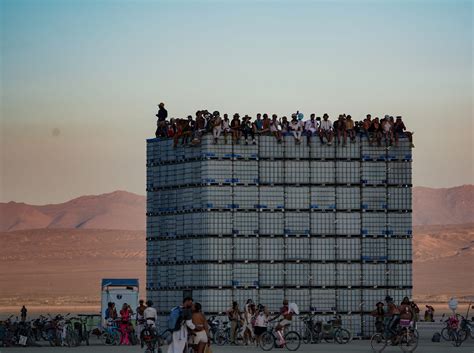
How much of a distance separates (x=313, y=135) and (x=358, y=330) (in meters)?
7.59

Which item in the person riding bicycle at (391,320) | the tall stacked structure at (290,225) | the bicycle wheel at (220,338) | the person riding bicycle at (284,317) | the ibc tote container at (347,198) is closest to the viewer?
the person riding bicycle at (391,320)

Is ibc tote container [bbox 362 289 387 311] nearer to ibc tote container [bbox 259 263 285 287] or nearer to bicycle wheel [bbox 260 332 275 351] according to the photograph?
ibc tote container [bbox 259 263 285 287]

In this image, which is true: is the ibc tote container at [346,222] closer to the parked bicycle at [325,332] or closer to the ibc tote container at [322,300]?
the ibc tote container at [322,300]

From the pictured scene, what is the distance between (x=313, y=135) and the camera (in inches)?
2286

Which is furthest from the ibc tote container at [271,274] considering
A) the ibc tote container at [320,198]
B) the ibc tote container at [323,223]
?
the ibc tote container at [320,198]

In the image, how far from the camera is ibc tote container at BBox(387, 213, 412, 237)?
58.7 meters

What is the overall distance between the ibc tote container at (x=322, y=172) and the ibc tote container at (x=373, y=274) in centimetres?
358

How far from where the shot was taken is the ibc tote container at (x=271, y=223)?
5766cm

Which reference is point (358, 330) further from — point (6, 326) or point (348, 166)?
point (6, 326)

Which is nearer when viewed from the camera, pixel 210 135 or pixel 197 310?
pixel 197 310

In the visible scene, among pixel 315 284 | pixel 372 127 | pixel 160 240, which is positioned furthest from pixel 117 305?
pixel 372 127

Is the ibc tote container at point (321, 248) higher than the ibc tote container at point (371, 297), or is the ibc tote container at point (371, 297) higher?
the ibc tote container at point (321, 248)

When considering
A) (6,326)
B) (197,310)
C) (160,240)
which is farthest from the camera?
(160,240)

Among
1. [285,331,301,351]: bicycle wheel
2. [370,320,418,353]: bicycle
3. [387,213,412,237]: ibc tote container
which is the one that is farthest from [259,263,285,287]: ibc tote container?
[370,320,418,353]: bicycle
